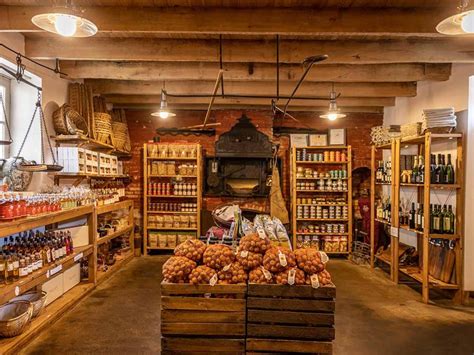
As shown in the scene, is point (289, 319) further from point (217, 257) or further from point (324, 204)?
point (324, 204)

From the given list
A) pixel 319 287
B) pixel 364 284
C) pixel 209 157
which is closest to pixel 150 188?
pixel 209 157

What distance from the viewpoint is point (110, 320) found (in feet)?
13.4

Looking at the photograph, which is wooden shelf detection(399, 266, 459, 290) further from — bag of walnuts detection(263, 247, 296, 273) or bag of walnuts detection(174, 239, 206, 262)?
bag of walnuts detection(174, 239, 206, 262)

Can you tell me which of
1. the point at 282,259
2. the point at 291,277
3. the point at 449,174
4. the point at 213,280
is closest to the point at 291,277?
the point at 291,277

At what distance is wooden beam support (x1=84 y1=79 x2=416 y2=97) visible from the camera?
6.05 meters

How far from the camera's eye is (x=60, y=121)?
4938 mm

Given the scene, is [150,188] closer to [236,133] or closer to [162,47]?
[236,133]

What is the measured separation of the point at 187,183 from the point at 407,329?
15.9 feet

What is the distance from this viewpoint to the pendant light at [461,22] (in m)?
2.57

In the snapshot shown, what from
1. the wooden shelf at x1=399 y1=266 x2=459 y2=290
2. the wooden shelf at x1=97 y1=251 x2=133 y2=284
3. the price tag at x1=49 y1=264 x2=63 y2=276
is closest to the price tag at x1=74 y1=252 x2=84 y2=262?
the price tag at x1=49 y1=264 x2=63 y2=276

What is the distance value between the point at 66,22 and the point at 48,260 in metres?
2.48

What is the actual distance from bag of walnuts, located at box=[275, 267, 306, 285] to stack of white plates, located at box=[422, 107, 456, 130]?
10.2 feet

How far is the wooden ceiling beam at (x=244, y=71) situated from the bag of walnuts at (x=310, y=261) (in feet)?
10.2

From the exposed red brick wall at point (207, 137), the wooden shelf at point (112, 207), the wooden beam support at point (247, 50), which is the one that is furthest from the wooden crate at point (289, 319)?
the exposed red brick wall at point (207, 137)
